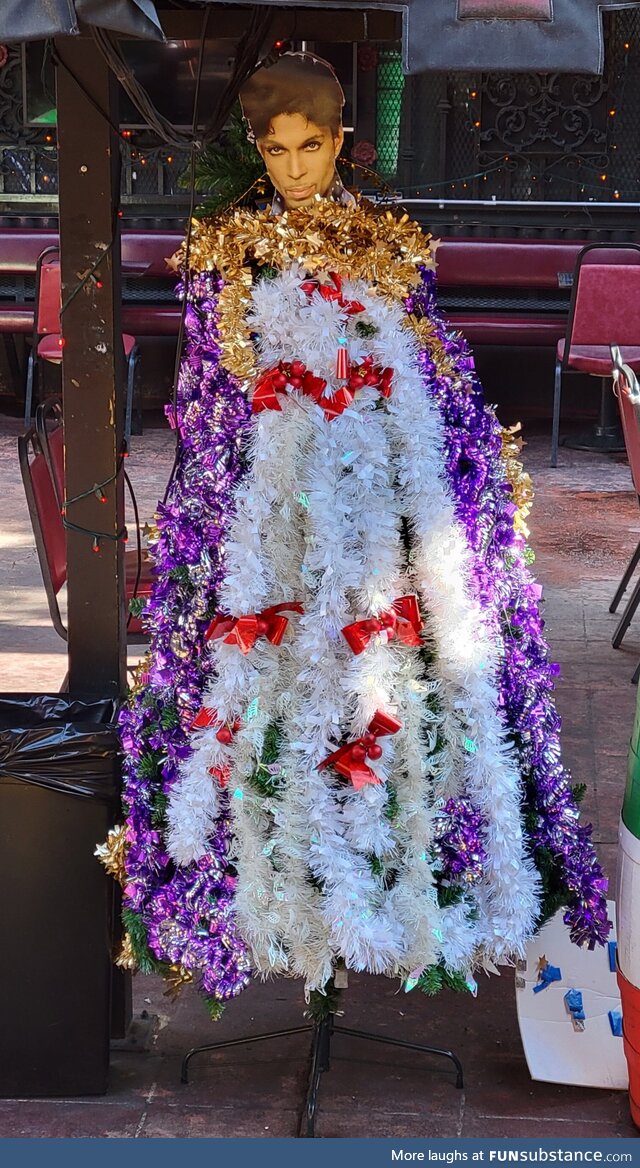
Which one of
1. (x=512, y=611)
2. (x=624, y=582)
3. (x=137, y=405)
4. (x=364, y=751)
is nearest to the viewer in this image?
(x=364, y=751)

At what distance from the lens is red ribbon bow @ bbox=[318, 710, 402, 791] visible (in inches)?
A: 103

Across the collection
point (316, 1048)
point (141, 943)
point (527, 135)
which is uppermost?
point (527, 135)

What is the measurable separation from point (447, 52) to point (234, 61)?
893mm

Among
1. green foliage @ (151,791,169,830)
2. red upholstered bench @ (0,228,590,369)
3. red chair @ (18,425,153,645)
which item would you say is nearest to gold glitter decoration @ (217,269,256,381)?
green foliage @ (151,791,169,830)

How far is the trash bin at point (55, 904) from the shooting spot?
2770 millimetres

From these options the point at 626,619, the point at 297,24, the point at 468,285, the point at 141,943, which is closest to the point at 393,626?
the point at 141,943

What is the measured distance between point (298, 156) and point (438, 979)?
1585 millimetres

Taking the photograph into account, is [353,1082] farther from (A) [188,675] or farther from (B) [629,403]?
(B) [629,403]

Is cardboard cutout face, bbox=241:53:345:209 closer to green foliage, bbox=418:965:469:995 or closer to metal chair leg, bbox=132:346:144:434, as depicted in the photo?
green foliage, bbox=418:965:469:995

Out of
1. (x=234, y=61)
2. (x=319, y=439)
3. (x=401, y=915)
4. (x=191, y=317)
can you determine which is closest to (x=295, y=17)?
(x=234, y=61)

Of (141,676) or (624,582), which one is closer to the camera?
(141,676)

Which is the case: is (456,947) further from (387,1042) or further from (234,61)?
(234,61)

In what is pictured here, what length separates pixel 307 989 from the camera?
2.66 metres

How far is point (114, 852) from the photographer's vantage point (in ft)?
Result: 9.02
